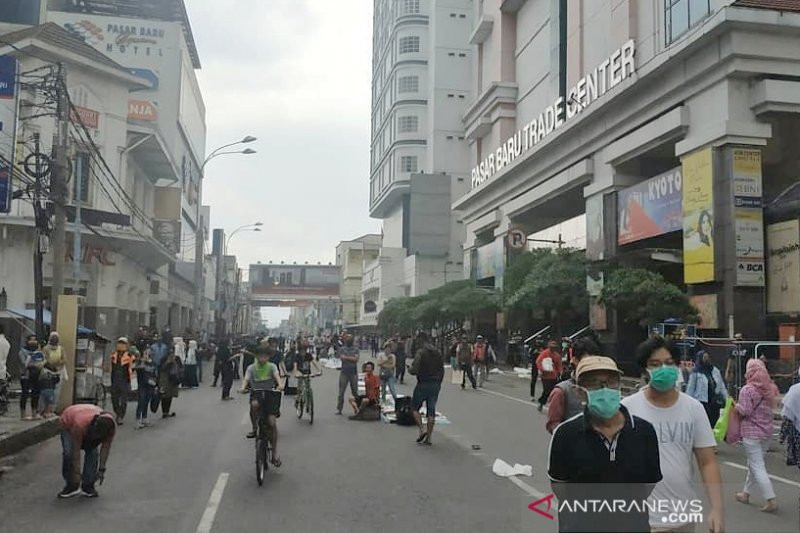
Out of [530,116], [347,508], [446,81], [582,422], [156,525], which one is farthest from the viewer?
[446,81]

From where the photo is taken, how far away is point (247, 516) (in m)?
7.11

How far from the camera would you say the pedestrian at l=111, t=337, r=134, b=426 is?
14.4 m

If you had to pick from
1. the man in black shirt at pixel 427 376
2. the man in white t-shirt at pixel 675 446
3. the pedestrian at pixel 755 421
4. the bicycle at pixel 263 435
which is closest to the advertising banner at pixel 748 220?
the man in black shirt at pixel 427 376

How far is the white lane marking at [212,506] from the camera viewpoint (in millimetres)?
6711

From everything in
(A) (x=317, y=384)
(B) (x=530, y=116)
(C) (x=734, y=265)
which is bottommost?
(A) (x=317, y=384)

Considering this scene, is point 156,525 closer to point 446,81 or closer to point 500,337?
point 500,337

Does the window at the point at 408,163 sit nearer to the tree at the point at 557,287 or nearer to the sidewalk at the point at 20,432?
the tree at the point at 557,287

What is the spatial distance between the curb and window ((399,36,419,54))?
A: 82878 mm

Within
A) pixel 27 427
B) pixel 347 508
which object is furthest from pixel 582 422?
pixel 27 427

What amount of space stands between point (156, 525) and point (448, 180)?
8011 centimetres

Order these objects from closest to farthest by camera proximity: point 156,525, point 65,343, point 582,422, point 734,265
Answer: point 582,422
point 156,525
point 65,343
point 734,265

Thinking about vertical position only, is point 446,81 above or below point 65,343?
above

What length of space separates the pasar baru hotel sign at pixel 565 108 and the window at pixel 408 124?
3645cm

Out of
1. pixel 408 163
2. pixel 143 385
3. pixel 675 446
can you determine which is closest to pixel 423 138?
pixel 408 163
